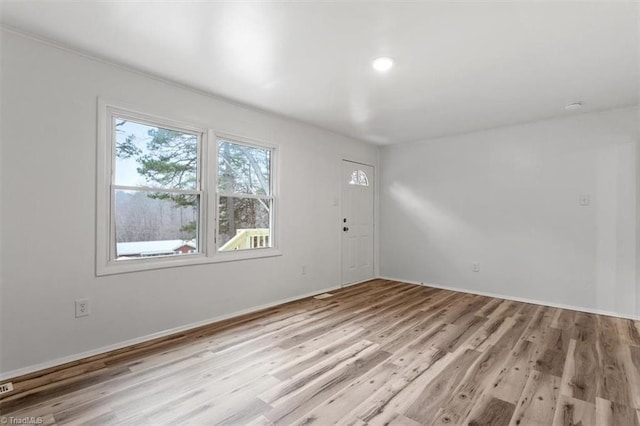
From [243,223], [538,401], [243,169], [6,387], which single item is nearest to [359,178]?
[243,169]

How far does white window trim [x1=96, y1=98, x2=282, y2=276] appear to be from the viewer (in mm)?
2551

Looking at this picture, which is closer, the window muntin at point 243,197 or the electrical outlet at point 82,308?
the electrical outlet at point 82,308

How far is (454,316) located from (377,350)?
1375 millimetres

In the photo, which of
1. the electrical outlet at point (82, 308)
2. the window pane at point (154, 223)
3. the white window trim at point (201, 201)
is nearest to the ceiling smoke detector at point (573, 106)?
the white window trim at point (201, 201)

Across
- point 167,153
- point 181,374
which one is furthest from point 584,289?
point 167,153

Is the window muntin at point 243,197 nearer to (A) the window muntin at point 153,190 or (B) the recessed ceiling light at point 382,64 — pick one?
(A) the window muntin at point 153,190

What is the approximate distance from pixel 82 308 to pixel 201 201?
52.6 inches

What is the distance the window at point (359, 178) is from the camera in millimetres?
5227

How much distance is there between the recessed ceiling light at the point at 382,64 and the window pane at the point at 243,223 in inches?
80.3

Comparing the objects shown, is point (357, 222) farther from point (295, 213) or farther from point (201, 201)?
point (201, 201)

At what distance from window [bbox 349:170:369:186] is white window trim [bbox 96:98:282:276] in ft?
5.50

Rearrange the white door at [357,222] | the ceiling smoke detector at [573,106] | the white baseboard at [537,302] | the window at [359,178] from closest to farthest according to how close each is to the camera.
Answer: the ceiling smoke detector at [573,106] → the white baseboard at [537,302] → the white door at [357,222] → the window at [359,178]

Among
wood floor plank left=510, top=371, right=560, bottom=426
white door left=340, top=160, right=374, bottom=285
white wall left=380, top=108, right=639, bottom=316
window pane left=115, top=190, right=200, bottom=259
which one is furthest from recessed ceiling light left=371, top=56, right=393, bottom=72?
white wall left=380, top=108, right=639, bottom=316

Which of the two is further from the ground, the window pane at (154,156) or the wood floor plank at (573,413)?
the window pane at (154,156)
